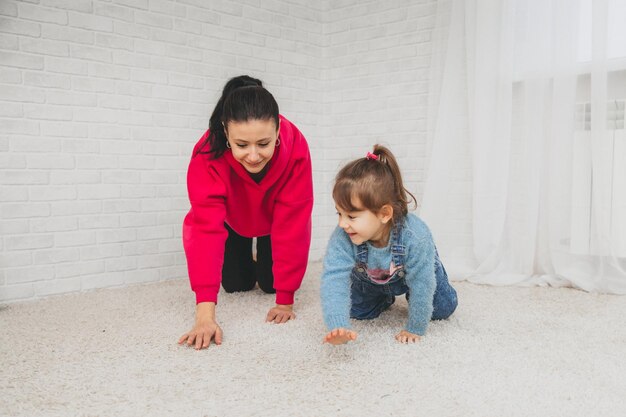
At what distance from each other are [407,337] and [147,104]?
153 centimetres

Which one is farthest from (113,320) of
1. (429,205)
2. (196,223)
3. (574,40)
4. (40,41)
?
(574,40)

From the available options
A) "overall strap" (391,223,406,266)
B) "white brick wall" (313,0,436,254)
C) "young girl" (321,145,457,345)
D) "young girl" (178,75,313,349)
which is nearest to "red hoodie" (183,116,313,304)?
"young girl" (178,75,313,349)

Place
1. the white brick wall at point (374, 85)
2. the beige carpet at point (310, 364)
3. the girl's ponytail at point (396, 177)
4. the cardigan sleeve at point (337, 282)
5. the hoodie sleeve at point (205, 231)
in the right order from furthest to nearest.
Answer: the white brick wall at point (374, 85), the hoodie sleeve at point (205, 231), the girl's ponytail at point (396, 177), the cardigan sleeve at point (337, 282), the beige carpet at point (310, 364)

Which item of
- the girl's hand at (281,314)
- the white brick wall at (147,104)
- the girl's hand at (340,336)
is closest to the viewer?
the girl's hand at (340,336)

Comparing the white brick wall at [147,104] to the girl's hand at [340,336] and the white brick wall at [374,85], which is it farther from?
the girl's hand at [340,336]

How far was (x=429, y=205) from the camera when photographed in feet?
8.05

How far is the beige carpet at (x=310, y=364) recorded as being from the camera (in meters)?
1.10

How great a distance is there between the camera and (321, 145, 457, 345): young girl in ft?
4.48

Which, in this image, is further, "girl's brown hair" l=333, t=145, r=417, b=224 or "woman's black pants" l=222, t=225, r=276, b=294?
"woman's black pants" l=222, t=225, r=276, b=294

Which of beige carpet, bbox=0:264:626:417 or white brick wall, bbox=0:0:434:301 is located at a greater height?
white brick wall, bbox=0:0:434:301

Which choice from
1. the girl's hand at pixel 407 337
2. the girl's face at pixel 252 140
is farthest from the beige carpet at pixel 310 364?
the girl's face at pixel 252 140

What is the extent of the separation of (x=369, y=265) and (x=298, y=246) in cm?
35

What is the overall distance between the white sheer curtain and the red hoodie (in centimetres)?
90

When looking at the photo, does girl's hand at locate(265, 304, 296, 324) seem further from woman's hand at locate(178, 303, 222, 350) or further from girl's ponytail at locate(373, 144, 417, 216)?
girl's ponytail at locate(373, 144, 417, 216)
